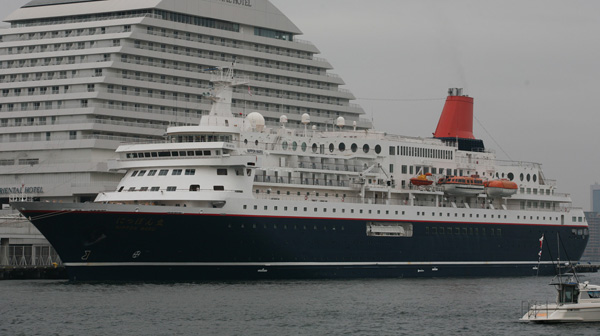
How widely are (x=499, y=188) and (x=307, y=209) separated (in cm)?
1547

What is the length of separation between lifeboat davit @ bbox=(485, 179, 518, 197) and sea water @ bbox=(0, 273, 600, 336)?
37.4ft

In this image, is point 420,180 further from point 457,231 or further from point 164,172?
point 164,172

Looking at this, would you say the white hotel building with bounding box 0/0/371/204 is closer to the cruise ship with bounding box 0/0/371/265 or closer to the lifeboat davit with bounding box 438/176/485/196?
the cruise ship with bounding box 0/0/371/265

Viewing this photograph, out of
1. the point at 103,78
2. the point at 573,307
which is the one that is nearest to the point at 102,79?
the point at 103,78

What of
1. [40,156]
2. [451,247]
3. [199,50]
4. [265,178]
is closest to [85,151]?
[40,156]

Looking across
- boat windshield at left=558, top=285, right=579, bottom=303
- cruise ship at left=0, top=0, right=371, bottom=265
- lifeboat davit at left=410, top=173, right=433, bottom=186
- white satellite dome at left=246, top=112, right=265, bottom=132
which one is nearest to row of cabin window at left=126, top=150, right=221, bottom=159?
white satellite dome at left=246, top=112, right=265, bottom=132

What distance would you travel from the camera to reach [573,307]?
41.3 meters

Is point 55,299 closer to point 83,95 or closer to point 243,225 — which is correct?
point 243,225

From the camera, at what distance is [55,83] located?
7875cm

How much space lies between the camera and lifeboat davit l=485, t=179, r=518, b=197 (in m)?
67.2

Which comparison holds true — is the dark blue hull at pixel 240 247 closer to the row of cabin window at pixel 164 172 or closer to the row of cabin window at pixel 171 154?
the row of cabin window at pixel 164 172

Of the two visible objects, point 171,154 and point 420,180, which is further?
point 420,180

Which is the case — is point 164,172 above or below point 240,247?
above

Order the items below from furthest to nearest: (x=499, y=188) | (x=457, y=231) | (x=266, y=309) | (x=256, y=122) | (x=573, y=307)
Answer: (x=499, y=188)
(x=457, y=231)
(x=256, y=122)
(x=266, y=309)
(x=573, y=307)
